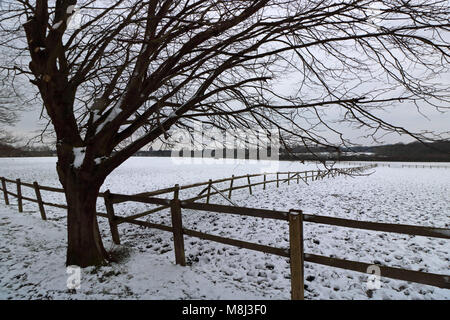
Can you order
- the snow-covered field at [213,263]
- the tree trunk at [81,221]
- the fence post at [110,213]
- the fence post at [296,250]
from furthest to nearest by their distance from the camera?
1. the fence post at [110,213]
2. the tree trunk at [81,221]
3. the snow-covered field at [213,263]
4. the fence post at [296,250]

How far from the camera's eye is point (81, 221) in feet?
11.7

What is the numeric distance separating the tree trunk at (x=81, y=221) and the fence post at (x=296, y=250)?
302 cm

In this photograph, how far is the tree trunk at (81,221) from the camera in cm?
347

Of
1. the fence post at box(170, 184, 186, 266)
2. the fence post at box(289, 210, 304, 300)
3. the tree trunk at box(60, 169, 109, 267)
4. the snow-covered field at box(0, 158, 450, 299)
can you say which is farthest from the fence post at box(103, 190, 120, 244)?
the fence post at box(289, 210, 304, 300)

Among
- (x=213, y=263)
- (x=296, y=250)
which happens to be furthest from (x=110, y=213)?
(x=296, y=250)

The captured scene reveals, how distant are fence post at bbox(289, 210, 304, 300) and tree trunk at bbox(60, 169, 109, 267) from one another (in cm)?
302

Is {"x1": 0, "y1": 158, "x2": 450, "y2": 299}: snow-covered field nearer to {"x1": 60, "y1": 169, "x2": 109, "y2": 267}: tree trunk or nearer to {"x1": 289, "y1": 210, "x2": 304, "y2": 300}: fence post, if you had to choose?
{"x1": 60, "y1": 169, "x2": 109, "y2": 267}: tree trunk

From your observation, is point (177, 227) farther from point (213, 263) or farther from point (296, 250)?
point (296, 250)

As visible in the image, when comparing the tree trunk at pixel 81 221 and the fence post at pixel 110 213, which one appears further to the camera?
the fence post at pixel 110 213

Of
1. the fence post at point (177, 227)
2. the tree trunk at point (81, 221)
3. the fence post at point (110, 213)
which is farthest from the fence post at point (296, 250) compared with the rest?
the fence post at point (110, 213)

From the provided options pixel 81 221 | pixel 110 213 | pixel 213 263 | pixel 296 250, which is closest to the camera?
pixel 296 250

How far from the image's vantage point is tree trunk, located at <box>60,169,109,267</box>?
3.47 metres

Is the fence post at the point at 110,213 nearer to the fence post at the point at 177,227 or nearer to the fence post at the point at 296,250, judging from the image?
the fence post at the point at 177,227

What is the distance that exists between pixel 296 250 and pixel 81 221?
10.9 ft
